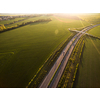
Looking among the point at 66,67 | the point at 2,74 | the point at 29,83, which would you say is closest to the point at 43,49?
the point at 66,67

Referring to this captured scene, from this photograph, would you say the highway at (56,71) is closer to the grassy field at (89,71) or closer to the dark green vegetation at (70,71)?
the dark green vegetation at (70,71)

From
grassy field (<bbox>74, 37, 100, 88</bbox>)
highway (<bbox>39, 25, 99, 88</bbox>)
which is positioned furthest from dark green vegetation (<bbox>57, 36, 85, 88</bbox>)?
grassy field (<bbox>74, 37, 100, 88</bbox>)

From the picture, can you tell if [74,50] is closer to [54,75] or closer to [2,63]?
[54,75]

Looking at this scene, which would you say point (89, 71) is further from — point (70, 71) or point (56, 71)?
point (56, 71)

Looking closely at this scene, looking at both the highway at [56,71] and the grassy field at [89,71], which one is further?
the highway at [56,71]

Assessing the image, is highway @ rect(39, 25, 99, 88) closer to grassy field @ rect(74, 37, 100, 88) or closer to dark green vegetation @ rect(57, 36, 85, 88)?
dark green vegetation @ rect(57, 36, 85, 88)

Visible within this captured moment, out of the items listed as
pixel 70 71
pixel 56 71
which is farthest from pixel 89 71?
pixel 56 71

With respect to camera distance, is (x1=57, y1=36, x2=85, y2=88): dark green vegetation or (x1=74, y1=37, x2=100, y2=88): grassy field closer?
(x1=74, y1=37, x2=100, y2=88): grassy field

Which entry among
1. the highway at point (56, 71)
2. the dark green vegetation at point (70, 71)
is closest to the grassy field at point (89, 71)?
the dark green vegetation at point (70, 71)
